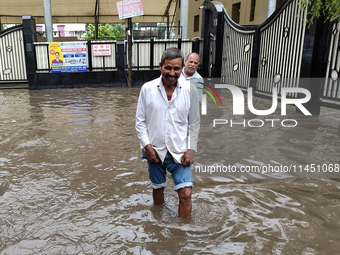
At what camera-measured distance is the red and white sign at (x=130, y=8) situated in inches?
413

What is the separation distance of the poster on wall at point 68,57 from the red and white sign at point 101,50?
1.27 feet

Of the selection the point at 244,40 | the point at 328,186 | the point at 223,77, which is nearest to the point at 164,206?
the point at 328,186

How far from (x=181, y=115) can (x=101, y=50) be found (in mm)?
10559

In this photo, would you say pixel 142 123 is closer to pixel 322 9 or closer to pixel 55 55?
pixel 322 9

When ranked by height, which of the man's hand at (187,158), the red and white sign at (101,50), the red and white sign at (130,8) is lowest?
the man's hand at (187,158)

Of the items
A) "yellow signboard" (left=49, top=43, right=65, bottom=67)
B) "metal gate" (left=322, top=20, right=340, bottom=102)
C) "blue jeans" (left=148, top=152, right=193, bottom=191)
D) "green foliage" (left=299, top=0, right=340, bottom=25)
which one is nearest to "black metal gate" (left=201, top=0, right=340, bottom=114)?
"metal gate" (left=322, top=20, right=340, bottom=102)

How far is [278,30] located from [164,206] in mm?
6584

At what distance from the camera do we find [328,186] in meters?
3.77

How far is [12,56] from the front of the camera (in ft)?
40.4

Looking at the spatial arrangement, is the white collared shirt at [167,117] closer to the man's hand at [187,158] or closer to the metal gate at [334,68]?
the man's hand at [187,158]

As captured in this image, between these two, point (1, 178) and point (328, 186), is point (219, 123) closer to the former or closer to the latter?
point (328, 186)

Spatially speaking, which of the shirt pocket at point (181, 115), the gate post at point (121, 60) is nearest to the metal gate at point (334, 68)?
the shirt pocket at point (181, 115)

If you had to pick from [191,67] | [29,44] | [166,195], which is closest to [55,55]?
[29,44]

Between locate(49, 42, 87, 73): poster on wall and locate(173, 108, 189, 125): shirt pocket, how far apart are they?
10.6 m
